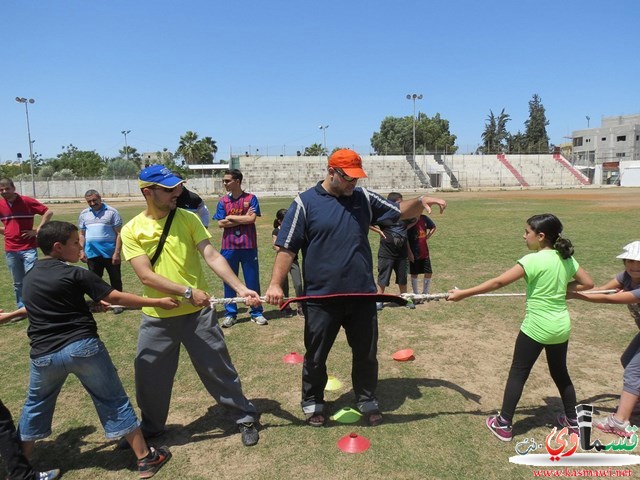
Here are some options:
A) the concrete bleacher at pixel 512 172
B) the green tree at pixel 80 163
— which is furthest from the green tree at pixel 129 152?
the concrete bleacher at pixel 512 172

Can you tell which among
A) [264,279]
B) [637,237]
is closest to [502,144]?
[637,237]

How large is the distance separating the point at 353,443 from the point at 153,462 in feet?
5.11

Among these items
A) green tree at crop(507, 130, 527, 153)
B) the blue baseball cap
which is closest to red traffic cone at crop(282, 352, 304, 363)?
the blue baseball cap

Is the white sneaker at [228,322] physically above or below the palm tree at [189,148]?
below

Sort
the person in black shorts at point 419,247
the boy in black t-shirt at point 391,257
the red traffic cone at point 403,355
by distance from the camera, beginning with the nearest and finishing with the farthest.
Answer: the red traffic cone at point 403,355
the boy in black t-shirt at point 391,257
the person in black shorts at point 419,247

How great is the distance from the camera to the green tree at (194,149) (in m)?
86.8

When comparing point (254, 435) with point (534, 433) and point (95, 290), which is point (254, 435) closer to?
point (95, 290)

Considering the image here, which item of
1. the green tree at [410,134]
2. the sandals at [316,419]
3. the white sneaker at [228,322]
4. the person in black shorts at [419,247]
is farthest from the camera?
the green tree at [410,134]

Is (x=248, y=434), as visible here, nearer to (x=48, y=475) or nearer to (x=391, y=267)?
(x=48, y=475)

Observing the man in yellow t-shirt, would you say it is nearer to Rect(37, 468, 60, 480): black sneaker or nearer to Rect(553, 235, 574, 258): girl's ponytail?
Rect(37, 468, 60, 480): black sneaker

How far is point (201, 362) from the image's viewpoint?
3.69 m

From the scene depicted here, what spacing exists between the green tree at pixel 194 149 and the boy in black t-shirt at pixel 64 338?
8863 centimetres

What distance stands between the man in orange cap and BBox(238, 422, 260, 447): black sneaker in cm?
51

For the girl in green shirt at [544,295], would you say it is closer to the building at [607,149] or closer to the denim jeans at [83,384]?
the denim jeans at [83,384]
